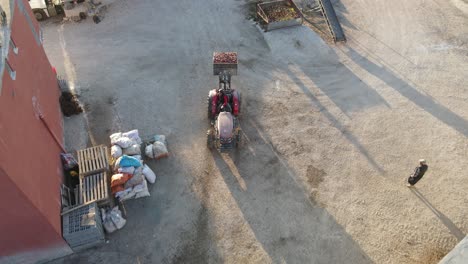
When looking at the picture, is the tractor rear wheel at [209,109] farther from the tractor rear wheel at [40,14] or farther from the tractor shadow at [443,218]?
the tractor rear wheel at [40,14]

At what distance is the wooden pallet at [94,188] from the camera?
38.4 feet

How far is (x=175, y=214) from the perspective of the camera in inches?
496

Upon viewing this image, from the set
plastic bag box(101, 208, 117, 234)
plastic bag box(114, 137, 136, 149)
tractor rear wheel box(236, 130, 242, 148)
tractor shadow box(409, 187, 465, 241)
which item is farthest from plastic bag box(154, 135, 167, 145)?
tractor shadow box(409, 187, 465, 241)

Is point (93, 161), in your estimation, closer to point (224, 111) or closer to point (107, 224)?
point (107, 224)

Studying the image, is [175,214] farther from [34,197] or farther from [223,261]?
[34,197]

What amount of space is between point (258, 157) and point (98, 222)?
20.2 ft

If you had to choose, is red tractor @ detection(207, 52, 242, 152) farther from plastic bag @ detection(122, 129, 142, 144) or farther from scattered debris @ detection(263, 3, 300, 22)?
scattered debris @ detection(263, 3, 300, 22)

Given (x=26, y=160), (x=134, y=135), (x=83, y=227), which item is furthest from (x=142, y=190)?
(x=26, y=160)

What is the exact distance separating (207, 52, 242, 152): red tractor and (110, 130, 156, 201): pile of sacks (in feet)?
8.96

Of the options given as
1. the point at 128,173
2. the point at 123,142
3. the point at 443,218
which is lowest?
the point at 443,218

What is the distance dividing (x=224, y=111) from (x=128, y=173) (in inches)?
173

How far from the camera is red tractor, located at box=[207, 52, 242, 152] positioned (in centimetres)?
1376

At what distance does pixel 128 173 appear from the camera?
1286cm

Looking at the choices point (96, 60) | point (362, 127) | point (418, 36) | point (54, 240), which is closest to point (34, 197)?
point (54, 240)
